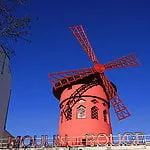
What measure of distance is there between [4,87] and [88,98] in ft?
21.8

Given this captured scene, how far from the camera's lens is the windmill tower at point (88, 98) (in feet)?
56.2

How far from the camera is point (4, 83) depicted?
807 inches

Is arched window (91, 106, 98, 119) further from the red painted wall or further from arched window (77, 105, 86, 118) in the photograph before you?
arched window (77, 105, 86, 118)

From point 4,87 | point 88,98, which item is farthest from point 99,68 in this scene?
point 4,87

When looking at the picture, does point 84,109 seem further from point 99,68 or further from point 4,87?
point 4,87

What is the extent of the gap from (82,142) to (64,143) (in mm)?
1124

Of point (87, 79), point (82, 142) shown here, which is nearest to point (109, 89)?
point (87, 79)

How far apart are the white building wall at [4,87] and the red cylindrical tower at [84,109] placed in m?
4.51

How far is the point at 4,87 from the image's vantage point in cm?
2052

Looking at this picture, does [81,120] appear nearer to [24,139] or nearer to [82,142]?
[82,142]

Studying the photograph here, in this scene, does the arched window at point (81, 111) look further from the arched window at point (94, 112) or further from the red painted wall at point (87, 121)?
the arched window at point (94, 112)

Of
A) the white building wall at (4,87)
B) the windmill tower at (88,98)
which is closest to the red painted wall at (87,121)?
the windmill tower at (88,98)

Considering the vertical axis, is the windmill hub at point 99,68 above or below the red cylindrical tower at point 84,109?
above

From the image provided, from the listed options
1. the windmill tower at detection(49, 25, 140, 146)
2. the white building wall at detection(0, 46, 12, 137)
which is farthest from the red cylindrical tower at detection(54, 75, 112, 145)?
the white building wall at detection(0, 46, 12, 137)
